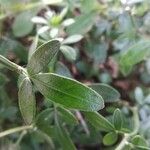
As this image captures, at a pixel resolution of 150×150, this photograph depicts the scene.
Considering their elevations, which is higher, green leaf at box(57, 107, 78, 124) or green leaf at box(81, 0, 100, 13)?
green leaf at box(81, 0, 100, 13)

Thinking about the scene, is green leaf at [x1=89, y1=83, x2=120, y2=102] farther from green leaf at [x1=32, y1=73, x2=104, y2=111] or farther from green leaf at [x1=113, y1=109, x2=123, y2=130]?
green leaf at [x1=32, y1=73, x2=104, y2=111]

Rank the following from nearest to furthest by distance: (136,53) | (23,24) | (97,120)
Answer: (97,120) < (136,53) < (23,24)

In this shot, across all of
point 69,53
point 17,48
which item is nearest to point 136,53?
point 69,53

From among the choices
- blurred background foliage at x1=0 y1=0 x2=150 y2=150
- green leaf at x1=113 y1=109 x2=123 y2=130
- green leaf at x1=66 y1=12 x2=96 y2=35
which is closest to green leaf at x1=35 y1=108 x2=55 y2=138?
blurred background foliage at x1=0 y1=0 x2=150 y2=150

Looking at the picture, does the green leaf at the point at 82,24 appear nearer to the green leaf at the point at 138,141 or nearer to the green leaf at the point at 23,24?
the green leaf at the point at 23,24

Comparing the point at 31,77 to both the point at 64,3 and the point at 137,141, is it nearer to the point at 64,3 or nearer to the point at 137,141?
the point at 137,141

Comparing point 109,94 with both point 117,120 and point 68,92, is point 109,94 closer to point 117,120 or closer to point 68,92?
point 117,120
